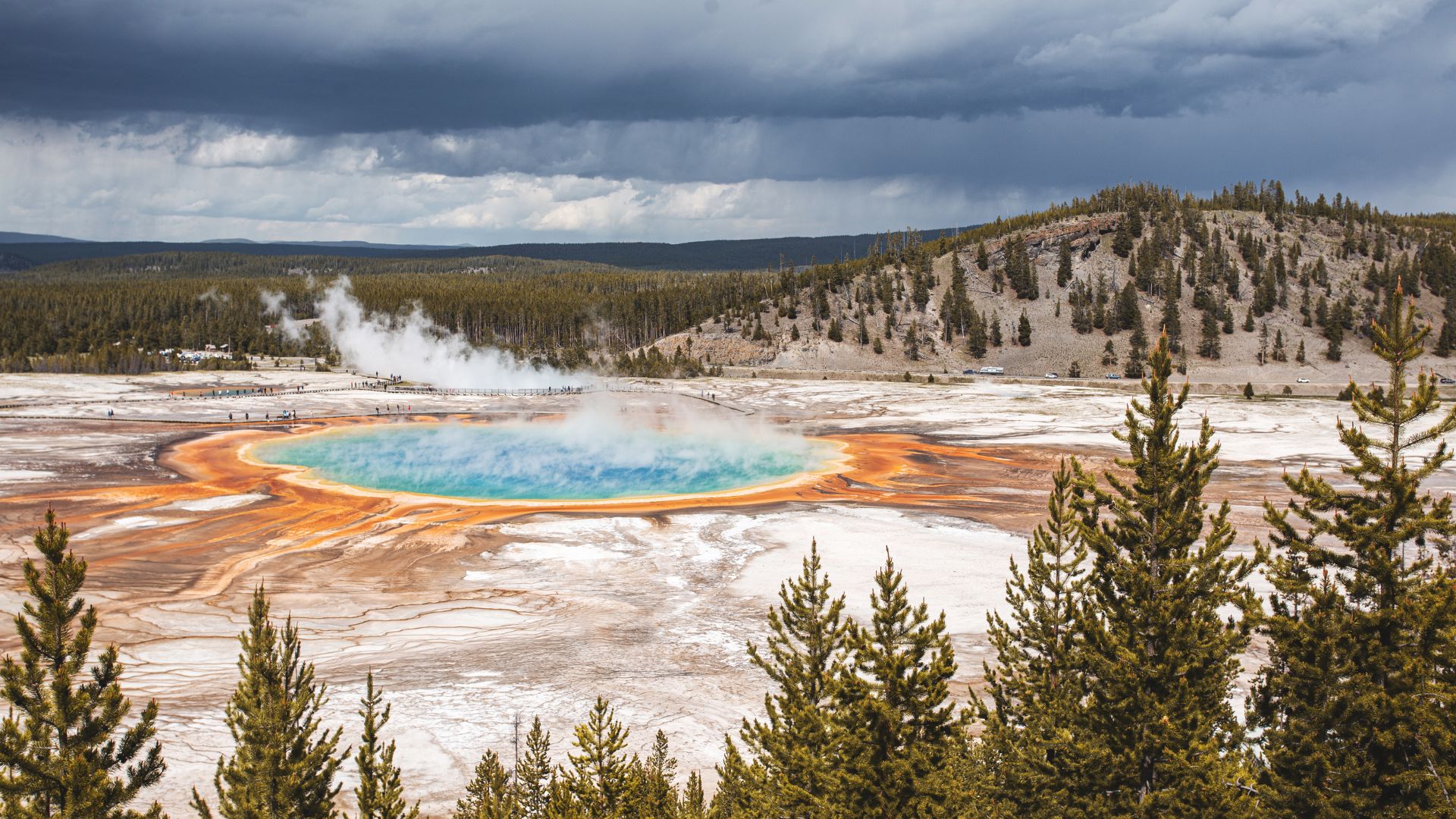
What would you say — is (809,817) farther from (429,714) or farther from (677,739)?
(429,714)

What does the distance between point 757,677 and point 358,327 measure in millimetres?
137882

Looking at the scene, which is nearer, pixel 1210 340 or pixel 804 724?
pixel 804 724

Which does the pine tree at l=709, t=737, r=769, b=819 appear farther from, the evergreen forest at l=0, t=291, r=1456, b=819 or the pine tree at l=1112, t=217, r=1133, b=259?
the pine tree at l=1112, t=217, r=1133, b=259

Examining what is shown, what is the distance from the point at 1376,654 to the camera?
32.9 feet

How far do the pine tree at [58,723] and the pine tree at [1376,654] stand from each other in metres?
12.0

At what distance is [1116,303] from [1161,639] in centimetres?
12906

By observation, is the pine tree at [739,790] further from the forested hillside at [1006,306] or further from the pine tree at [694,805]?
the forested hillside at [1006,306]

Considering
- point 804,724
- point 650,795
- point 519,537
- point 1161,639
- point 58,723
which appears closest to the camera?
point 58,723

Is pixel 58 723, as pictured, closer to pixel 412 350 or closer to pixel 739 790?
pixel 739 790

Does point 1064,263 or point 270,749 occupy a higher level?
point 1064,263

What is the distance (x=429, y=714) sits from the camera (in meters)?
20.3

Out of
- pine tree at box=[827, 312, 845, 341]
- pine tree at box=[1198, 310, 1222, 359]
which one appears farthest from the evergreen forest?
pine tree at box=[1198, 310, 1222, 359]

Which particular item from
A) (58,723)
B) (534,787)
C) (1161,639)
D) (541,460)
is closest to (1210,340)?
(541,460)

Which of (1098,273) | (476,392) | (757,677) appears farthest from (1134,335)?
(757,677)
